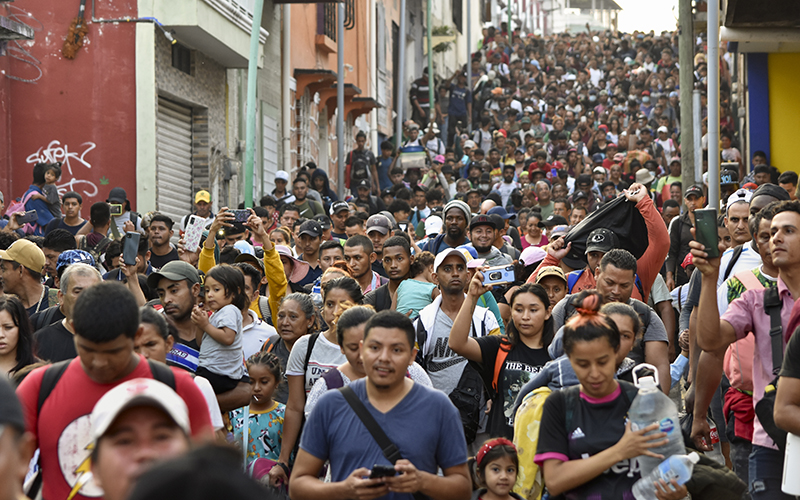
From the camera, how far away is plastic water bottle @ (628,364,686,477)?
453cm

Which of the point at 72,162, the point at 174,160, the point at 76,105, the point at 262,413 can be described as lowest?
the point at 262,413

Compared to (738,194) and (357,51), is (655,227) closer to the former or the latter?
(738,194)

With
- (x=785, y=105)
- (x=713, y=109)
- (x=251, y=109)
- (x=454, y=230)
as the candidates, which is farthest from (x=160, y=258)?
(x=785, y=105)

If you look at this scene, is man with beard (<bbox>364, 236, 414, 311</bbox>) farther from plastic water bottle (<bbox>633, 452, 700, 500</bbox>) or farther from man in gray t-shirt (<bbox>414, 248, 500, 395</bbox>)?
plastic water bottle (<bbox>633, 452, 700, 500</bbox>)

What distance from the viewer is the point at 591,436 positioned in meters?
4.60

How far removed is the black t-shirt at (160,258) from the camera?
10.5 metres

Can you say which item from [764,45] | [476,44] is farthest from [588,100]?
[476,44]

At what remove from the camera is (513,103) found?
3127 centimetres

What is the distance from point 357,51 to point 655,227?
21.1 m

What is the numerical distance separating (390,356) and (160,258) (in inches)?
250

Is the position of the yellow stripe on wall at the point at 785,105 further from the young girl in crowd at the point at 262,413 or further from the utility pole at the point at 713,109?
the young girl in crowd at the point at 262,413

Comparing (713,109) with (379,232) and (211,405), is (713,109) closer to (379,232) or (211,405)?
(379,232)

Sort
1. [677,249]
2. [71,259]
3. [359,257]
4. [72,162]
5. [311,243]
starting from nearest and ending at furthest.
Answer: [71,259], [359,257], [311,243], [677,249], [72,162]

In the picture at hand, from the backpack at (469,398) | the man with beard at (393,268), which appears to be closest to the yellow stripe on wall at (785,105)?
the man with beard at (393,268)
